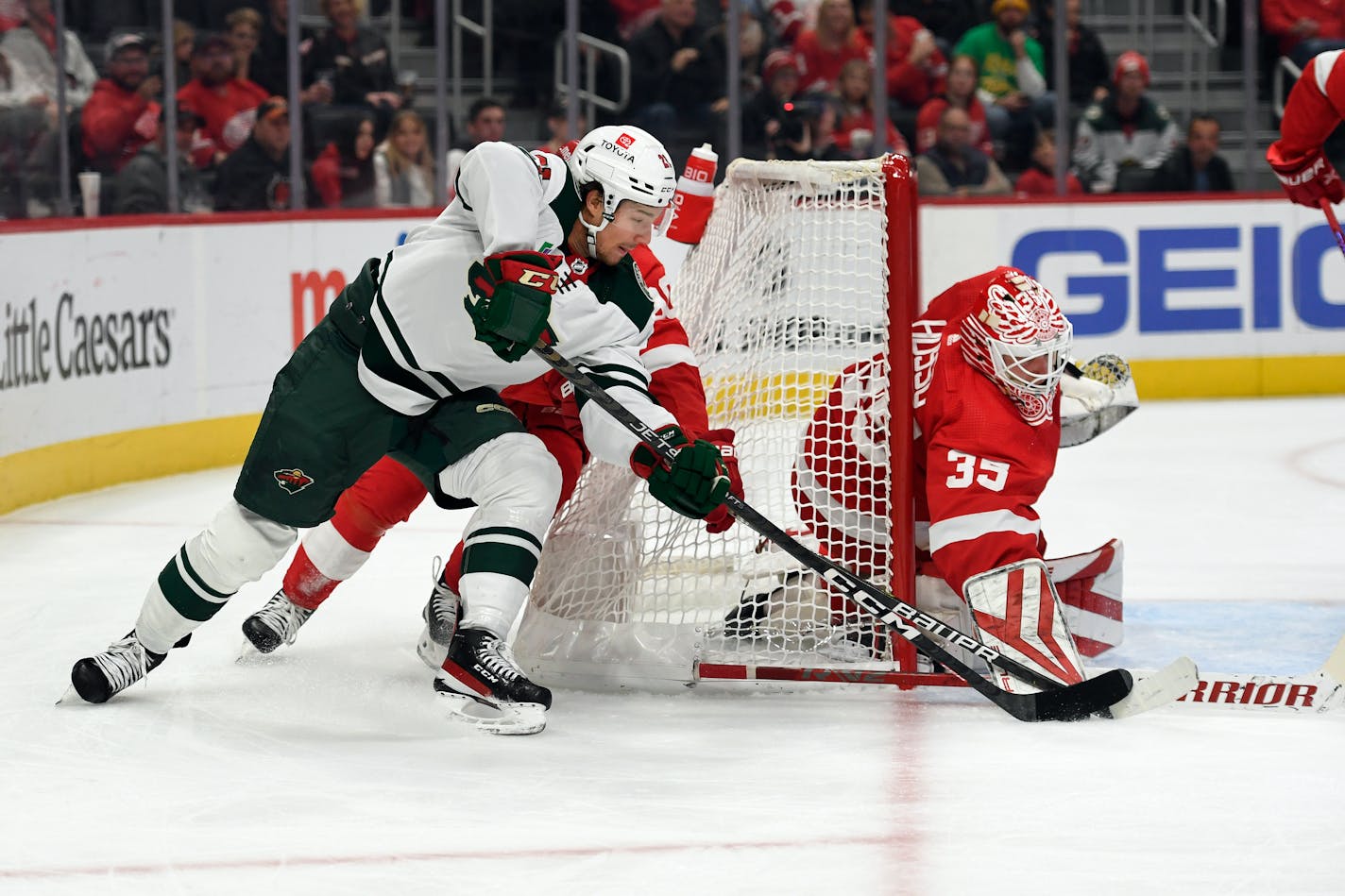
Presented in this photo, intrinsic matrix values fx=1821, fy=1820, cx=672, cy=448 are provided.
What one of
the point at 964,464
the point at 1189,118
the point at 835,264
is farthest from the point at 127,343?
the point at 1189,118

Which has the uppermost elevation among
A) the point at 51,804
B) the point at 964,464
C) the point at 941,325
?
the point at 941,325

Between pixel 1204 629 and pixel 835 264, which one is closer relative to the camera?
pixel 835 264

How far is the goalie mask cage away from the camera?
2941 millimetres

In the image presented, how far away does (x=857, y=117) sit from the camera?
7055 millimetres

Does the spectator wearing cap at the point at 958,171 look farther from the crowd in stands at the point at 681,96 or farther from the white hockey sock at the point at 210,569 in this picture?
the white hockey sock at the point at 210,569

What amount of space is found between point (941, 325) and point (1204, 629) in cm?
81

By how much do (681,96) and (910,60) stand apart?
3.13ft

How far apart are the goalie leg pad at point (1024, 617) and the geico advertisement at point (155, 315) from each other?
9.23ft

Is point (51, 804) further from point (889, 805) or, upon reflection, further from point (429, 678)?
point (889, 805)

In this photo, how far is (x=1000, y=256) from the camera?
22.9ft

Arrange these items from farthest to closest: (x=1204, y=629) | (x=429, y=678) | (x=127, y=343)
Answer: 1. (x=127, y=343)
2. (x=1204, y=629)
3. (x=429, y=678)

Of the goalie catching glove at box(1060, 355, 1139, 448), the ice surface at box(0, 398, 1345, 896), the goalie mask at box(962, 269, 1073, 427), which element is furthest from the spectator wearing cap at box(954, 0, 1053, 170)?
the goalie mask at box(962, 269, 1073, 427)

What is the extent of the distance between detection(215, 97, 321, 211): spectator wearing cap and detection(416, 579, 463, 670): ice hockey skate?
3.02 metres

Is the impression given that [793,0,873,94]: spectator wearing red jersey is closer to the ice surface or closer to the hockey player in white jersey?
the ice surface
